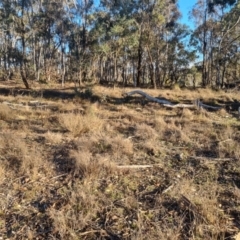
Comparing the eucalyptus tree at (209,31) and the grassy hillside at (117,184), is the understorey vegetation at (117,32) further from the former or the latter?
the grassy hillside at (117,184)

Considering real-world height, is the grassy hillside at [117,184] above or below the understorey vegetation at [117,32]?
below

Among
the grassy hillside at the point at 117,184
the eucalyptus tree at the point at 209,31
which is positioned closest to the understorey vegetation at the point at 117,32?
the eucalyptus tree at the point at 209,31

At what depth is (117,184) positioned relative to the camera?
12.6ft

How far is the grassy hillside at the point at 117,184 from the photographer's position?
2.95m

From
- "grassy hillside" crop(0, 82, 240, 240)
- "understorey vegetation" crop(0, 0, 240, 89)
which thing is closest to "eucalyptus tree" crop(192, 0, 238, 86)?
"understorey vegetation" crop(0, 0, 240, 89)

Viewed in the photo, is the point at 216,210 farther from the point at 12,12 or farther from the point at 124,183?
the point at 12,12

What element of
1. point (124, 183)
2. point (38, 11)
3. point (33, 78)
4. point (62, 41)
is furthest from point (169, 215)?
point (62, 41)

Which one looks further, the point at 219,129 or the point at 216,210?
the point at 219,129

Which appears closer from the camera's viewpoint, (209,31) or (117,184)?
(117,184)

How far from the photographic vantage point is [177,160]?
4727mm

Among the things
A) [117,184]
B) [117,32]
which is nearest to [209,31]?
[117,32]

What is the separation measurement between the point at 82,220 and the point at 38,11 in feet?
85.3

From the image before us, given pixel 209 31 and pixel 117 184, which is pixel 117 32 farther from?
pixel 117 184

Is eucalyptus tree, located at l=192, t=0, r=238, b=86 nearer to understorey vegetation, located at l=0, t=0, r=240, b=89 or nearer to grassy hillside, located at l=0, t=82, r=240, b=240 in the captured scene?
understorey vegetation, located at l=0, t=0, r=240, b=89
